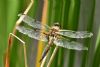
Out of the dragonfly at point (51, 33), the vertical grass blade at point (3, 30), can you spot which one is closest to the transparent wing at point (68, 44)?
the dragonfly at point (51, 33)

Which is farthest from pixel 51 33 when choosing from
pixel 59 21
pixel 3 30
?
pixel 3 30

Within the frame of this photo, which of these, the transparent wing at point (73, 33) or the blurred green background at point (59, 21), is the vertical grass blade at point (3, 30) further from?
the transparent wing at point (73, 33)

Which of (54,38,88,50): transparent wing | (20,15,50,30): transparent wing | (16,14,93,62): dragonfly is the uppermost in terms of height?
(20,15,50,30): transparent wing

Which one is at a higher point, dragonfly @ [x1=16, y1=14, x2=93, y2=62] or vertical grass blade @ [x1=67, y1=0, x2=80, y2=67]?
vertical grass blade @ [x1=67, y1=0, x2=80, y2=67]

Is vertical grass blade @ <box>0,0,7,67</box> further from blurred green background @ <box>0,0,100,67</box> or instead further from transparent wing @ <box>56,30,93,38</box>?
transparent wing @ <box>56,30,93,38</box>

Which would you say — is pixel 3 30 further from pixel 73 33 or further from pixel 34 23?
pixel 73 33

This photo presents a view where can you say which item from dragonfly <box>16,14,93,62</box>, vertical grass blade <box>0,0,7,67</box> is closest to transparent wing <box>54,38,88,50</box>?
dragonfly <box>16,14,93,62</box>
